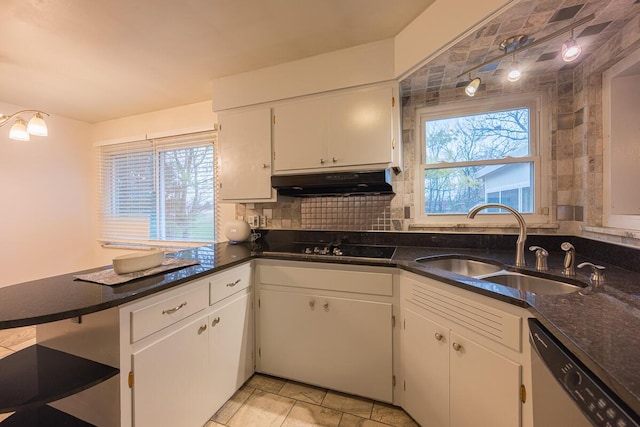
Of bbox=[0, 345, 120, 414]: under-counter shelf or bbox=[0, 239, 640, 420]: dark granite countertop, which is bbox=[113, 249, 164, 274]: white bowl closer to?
Result: bbox=[0, 239, 640, 420]: dark granite countertop

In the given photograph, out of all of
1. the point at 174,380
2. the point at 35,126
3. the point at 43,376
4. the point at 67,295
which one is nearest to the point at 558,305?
the point at 174,380

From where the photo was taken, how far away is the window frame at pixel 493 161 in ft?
5.52

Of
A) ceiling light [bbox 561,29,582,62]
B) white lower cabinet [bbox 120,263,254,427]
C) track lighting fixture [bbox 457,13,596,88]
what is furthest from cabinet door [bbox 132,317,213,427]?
ceiling light [bbox 561,29,582,62]

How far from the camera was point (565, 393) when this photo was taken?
61 cm

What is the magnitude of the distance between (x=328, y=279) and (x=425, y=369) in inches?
26.6

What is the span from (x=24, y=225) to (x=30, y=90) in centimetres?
134

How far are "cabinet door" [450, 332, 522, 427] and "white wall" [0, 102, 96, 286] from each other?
391 cm

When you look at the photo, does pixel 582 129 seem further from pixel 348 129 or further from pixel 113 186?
pixel 113 186

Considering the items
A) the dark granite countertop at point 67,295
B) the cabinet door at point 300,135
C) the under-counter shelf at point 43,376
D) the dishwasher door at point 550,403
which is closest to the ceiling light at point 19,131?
the dark granite countertop at point 67,295

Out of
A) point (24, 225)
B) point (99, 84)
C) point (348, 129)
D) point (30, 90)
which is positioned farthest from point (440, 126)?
point (24, 225)

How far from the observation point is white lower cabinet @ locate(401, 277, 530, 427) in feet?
3.05

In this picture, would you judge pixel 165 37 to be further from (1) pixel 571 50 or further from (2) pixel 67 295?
(1) pixel 571 50

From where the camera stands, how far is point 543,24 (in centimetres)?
116

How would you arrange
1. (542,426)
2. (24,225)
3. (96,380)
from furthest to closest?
1. (24,225)
2. (96,380)
3. (542,426)
